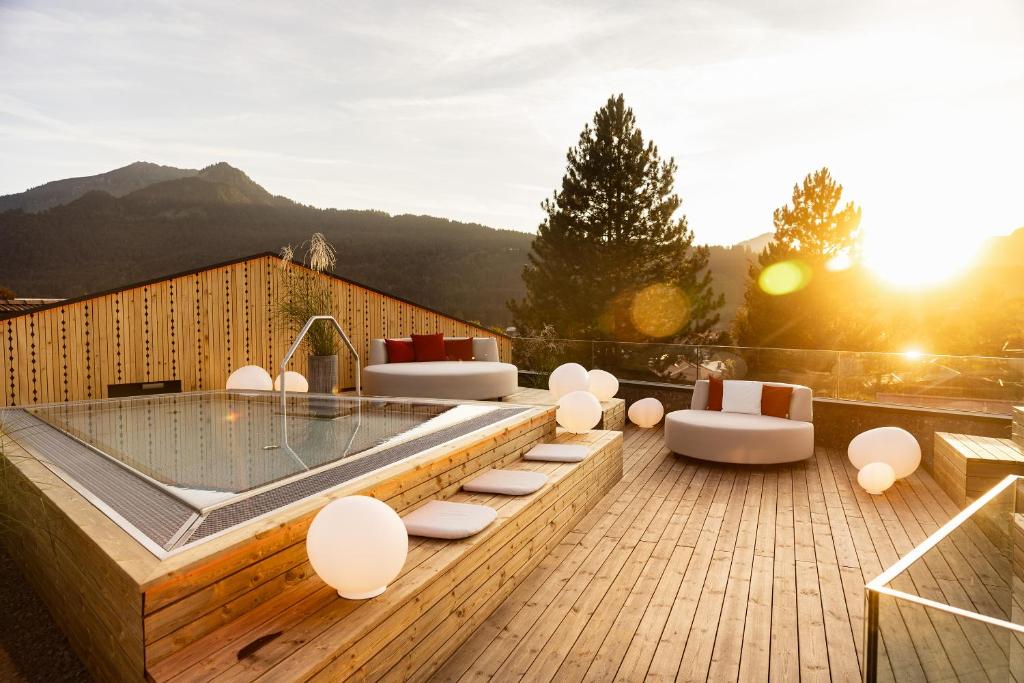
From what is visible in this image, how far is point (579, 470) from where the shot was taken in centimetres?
404

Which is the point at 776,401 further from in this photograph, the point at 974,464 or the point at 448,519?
the point at 448,519

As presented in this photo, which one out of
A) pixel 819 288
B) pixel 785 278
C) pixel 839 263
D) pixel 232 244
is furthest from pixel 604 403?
pixel 232 244

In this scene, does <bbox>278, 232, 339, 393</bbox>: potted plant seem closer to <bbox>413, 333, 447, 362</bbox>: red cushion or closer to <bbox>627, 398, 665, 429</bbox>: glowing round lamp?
<bbox>413, 333, 447, 362</bbox>: red cushion

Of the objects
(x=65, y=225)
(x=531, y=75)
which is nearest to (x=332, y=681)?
(x=531, y=75)

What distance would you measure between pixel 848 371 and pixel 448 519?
5.60 meters

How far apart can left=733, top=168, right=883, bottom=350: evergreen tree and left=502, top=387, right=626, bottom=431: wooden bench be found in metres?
11.8

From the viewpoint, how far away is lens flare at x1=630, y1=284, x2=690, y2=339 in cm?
1609

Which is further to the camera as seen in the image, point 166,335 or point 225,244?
point 225,244

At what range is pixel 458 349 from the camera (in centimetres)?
809

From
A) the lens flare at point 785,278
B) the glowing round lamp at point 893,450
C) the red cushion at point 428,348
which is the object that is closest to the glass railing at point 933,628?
the glowing round lamp at point 893,450

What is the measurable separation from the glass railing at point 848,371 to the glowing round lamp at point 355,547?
5.97 meters

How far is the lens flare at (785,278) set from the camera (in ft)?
58.0

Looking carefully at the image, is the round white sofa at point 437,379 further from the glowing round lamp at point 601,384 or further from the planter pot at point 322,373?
the glowing round lamp at point 601,384

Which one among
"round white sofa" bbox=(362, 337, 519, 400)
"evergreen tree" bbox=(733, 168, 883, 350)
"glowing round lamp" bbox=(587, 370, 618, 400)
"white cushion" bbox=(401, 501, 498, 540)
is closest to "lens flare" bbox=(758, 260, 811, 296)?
"evergreen tree" bbox=(733, 168, 883, 350)
